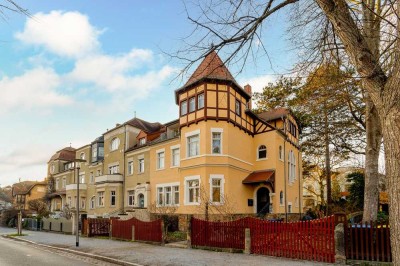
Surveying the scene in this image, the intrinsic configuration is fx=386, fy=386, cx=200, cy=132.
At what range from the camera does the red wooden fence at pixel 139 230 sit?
65.2 feet

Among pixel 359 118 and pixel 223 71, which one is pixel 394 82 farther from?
pixel 359 118

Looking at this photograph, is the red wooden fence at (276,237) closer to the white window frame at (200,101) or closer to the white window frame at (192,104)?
the white window frame at (200,101)

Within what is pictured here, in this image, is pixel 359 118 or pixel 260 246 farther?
pixel 359 118

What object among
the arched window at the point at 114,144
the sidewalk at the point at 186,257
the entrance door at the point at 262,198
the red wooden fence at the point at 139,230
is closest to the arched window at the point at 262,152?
the entrance door at the point at 262,198

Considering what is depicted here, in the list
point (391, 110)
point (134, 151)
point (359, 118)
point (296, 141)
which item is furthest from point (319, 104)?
point (134, 151)

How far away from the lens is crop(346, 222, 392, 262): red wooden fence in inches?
467

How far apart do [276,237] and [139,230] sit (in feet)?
31.3

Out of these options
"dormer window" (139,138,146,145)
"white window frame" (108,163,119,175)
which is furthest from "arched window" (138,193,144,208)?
"white window frame" (108,163,119,175)

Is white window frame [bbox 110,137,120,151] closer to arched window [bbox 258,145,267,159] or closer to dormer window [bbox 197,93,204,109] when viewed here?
dormer window [bbox 197,93,204,109]

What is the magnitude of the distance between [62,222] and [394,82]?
3225cm

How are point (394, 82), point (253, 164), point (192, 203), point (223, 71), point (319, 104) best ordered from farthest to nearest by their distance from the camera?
point (253, 164)
point (192, 203)
point (319, 104)
point (223, 71)
point (394, 82)

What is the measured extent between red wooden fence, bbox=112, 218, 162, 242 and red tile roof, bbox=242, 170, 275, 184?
33.3ft

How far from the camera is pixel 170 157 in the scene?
32625 mm

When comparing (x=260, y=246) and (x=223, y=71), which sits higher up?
(x=223, y=71)
